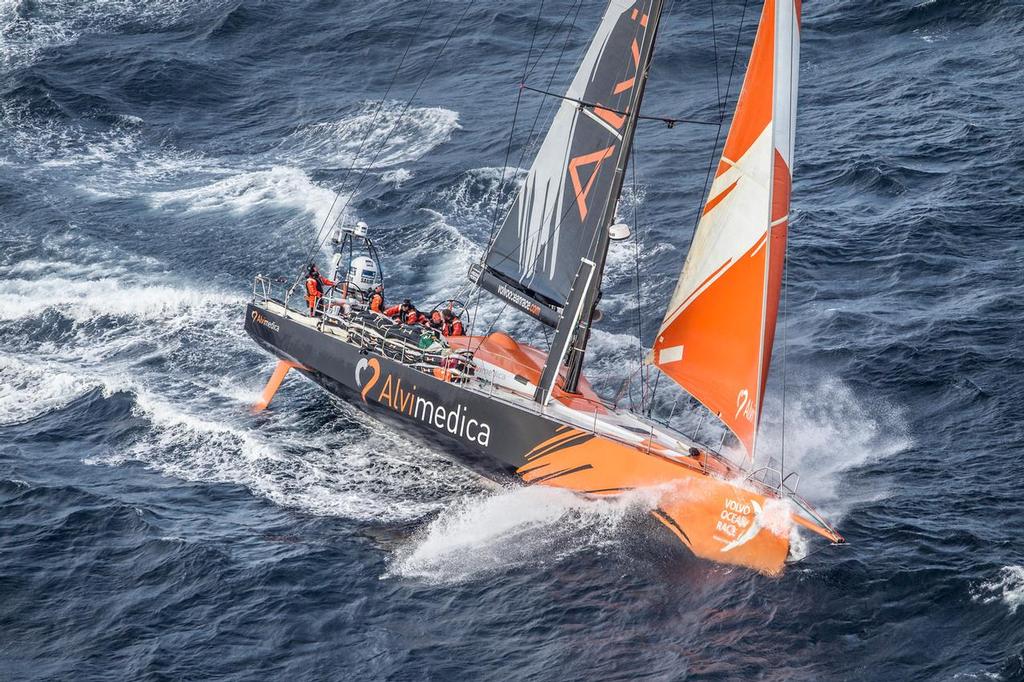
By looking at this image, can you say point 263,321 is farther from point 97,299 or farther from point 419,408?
point 97,299

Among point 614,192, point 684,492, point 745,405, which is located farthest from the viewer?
point 614,192

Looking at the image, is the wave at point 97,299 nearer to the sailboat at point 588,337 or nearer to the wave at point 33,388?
the wave at point 33,388

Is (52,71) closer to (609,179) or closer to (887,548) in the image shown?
(609,179)

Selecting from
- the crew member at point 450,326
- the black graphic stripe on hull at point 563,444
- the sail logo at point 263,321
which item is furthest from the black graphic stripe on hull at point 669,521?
the sail logo at point 263,321

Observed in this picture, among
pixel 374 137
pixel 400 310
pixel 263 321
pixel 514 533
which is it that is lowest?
pixel 514 533

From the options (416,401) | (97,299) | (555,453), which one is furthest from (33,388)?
(555,453)

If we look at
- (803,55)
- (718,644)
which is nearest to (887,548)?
(718,644)
